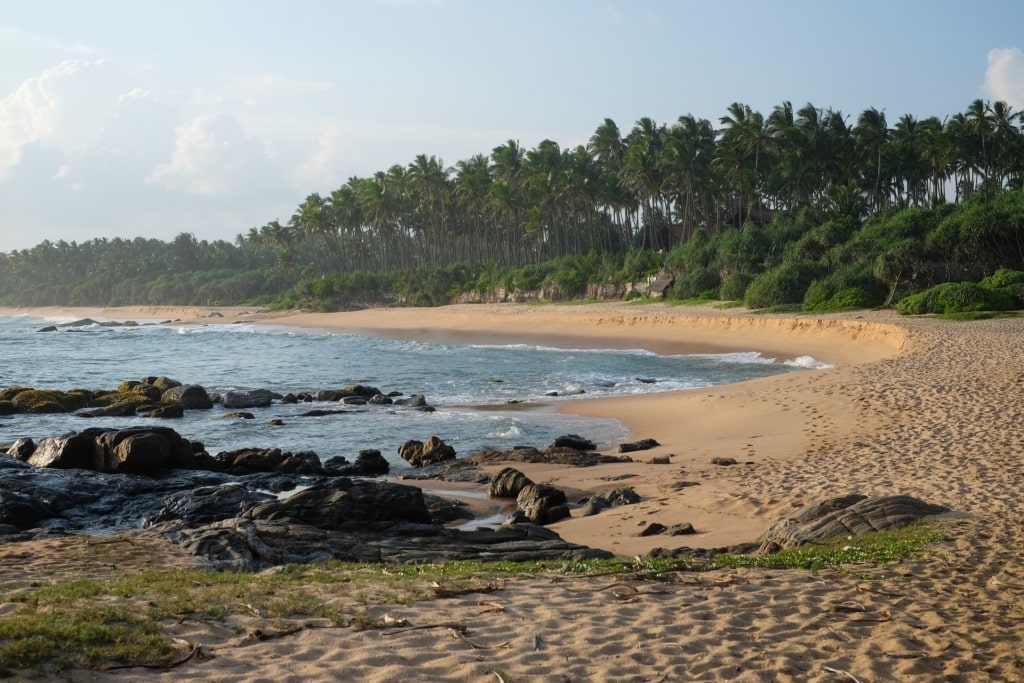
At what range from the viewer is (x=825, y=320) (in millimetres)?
41562

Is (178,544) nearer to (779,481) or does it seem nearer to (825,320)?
(779,481)

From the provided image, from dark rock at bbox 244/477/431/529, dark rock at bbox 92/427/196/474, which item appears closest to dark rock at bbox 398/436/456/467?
dark rock at bbox 92/427/196/474

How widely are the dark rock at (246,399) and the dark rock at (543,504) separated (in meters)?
17.1

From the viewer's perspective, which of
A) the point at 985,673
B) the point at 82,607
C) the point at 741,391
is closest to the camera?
the point at 985,673

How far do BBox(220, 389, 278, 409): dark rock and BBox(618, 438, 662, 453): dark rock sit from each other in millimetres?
14189

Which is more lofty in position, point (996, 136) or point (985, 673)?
point (996, 136)

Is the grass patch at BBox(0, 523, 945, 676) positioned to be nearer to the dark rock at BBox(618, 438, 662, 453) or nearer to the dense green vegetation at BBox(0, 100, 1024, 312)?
the dark rock at BBox(618, 438, 662, 453)

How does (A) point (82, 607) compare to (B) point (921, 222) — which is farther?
(B) point (921, 222)

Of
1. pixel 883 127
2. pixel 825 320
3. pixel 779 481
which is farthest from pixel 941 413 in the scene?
pixel 883 127

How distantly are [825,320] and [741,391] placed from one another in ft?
61.1

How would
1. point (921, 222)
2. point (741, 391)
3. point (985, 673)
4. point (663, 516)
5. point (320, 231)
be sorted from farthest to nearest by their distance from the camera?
point (320, 231), point (921, 222), point (741, 391), point (663, 516), point (985, 673)

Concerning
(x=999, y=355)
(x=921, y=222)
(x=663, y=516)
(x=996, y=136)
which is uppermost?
(x=996, y=136)

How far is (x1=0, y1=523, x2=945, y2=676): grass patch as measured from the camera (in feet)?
19.8

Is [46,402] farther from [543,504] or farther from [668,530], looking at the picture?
[668,530]
